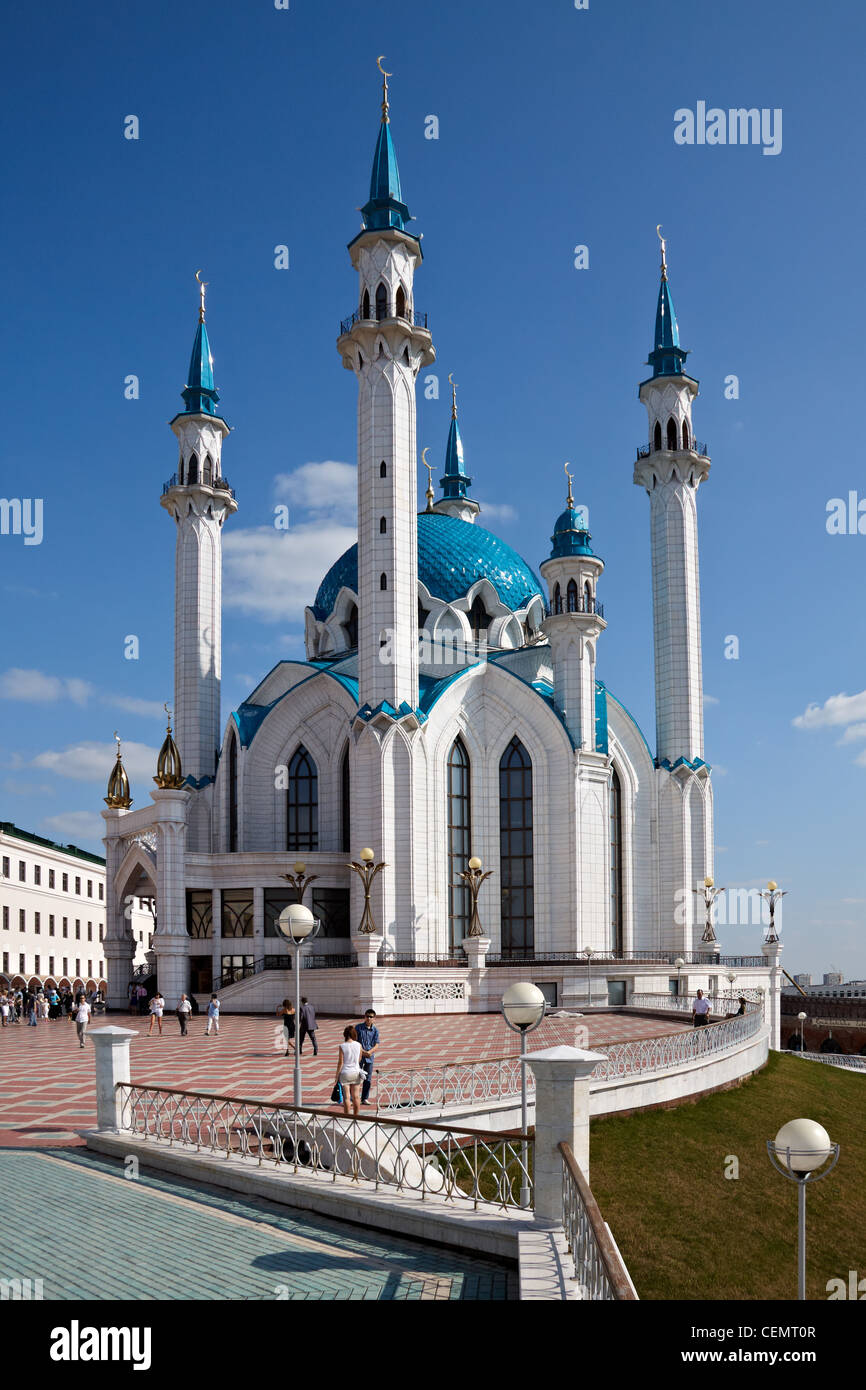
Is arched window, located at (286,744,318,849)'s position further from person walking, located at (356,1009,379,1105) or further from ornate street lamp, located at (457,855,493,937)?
person walking, located at (356,1009,379,1105)

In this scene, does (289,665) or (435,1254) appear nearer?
(435,1254)

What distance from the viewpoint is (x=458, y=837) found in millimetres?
35031

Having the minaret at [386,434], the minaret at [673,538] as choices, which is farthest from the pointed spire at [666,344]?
the minaret at [386,434]

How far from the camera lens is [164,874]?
31266 mm

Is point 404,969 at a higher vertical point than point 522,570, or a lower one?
lower

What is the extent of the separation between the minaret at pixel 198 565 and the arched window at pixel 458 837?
811 cm

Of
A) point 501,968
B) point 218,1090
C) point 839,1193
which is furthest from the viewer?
point 501,968

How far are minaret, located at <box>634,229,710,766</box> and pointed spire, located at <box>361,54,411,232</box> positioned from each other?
37.0 ft

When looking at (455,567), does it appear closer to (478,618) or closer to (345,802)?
(478,618)

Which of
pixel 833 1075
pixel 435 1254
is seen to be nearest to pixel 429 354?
pixel 833 1075

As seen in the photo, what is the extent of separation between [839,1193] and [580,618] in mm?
19684

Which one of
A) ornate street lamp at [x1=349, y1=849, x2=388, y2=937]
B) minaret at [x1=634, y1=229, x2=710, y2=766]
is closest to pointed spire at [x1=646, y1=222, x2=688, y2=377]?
minaret at [x1=634, y1=229, x2=710, y2=766]

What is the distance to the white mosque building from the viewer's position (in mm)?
31828
